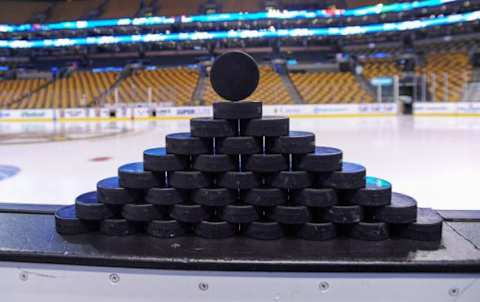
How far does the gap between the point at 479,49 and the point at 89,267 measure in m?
24.8

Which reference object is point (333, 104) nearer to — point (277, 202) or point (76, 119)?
point (76, 119)

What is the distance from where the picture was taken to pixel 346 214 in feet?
6.93

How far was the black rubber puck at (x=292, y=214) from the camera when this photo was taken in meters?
2.12

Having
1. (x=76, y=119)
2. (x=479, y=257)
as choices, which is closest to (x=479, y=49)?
(x=76, y=119)

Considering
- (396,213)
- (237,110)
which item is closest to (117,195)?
(237,110)

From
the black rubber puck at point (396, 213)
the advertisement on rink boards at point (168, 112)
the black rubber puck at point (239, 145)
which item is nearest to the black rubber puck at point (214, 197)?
the black rubber puck at point (239, 145)

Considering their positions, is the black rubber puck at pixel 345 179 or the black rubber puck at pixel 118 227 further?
the black rubber puck at pixel 118 227

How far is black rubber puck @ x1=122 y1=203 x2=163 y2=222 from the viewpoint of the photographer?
2.23 meters

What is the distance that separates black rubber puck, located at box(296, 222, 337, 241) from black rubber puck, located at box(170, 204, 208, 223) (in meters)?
0.55

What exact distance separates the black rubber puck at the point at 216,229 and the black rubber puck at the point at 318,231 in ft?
1.31

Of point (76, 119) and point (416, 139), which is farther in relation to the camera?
point (76, 119)

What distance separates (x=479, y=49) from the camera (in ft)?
71.7

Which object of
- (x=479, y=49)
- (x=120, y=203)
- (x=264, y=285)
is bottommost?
(x=264, y=285)

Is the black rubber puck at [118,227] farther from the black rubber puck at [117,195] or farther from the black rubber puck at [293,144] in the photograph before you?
the black rubber puck at [293,144]
